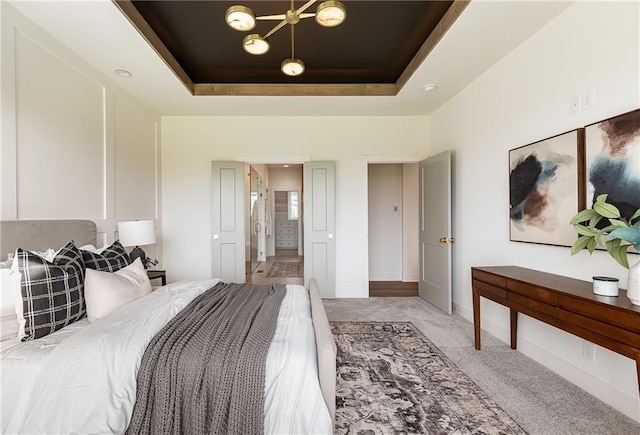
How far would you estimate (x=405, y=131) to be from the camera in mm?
4488

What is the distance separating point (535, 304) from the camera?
197 cm

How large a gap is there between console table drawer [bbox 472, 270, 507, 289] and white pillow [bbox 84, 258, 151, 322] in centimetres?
283

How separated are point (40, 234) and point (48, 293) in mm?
798

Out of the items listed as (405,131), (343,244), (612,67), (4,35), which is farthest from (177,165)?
(612,67)

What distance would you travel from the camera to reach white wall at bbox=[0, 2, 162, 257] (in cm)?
208

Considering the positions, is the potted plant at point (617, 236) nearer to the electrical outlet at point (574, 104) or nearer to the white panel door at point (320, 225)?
the electrical outlet at point (574, 104)

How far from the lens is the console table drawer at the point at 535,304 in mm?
1831

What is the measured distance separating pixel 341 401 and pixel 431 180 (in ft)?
10.4

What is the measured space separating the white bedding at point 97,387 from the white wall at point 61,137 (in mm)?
1390

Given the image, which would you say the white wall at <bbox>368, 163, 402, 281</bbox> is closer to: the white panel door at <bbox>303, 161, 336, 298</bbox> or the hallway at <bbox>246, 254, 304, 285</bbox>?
the white panel door at <bbox>303, 161, 336, 298</bbox>

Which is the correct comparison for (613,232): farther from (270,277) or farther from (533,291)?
(270,277)

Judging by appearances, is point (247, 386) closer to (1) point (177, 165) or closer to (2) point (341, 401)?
(2) point (341, 401)

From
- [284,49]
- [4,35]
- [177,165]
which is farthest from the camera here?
[177,165]

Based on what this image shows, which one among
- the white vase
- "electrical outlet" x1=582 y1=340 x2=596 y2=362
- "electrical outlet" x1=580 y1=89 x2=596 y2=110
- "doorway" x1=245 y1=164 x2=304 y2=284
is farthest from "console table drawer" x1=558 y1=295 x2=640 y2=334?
"doorway" x1=245 y1=164 x2=304 y2=284
